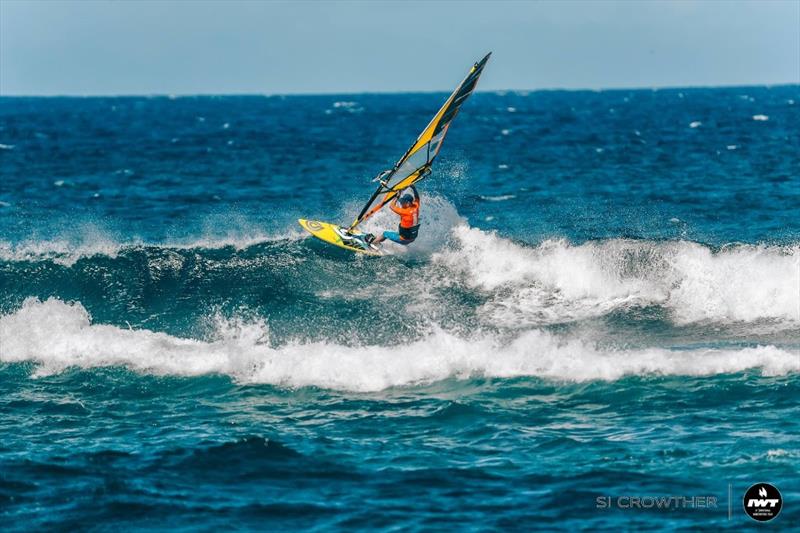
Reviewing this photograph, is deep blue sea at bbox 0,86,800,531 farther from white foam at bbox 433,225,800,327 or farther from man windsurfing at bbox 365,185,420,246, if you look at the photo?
man windsurfing at bbox 365,185,420,246

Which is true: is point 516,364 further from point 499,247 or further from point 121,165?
point 121,165

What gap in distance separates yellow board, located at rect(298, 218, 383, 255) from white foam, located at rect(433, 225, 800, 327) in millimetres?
1859

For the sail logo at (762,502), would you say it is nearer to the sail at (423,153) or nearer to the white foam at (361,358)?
the white foam at (361,358)

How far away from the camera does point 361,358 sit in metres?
15.9

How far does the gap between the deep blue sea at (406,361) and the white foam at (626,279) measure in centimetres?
6

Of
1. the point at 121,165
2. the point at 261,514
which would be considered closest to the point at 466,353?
the point at 261,514

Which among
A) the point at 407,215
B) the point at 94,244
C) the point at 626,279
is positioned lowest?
the point at 626,279

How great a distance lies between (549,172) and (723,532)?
95.2 feet

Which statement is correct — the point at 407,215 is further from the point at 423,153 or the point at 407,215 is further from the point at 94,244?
the point at 94,244

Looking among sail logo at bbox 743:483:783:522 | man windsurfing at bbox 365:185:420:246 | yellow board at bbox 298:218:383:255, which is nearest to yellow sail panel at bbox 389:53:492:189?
man windsurfing at bbox 365:185:420:246

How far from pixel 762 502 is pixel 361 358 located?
7090 millimetres

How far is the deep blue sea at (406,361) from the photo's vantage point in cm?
1102

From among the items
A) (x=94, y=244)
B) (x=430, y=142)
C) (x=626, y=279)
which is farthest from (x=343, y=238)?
(x=94, y=244)

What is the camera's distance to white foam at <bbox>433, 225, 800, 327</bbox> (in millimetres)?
18781
